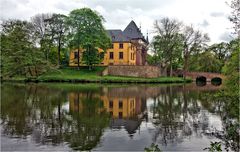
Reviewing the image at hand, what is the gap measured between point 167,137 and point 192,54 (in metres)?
51.3

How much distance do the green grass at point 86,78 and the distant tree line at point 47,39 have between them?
1.34 metres

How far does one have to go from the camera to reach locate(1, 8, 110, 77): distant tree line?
47.8 metres

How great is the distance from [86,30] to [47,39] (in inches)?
282

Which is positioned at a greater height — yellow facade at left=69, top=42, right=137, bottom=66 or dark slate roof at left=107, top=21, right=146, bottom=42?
dark slate roof at left=107, top=21, right=146, bottom=42

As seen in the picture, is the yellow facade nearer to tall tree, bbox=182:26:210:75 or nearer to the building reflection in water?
tall tree, bbox=182:26:210:75

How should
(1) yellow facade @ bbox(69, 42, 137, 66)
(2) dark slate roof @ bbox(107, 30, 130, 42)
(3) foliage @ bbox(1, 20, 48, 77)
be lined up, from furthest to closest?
(2) dark slate roof @ bbox(107, 30, 130, 42) < (1) yellow facade @ bbox(69, 42, 137, 66) < (3) foliage @ bbox(1, 20, 48, 77)

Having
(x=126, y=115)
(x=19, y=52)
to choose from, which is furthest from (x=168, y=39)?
(x=126, y=115)

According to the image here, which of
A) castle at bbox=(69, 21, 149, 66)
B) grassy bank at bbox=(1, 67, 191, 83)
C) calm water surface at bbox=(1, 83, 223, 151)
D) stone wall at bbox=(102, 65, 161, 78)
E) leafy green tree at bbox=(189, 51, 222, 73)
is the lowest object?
calm water surface at bbox=(1, 83, 223, 151)

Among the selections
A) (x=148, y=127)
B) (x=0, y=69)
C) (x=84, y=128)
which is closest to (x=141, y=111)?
(x=148, y=127)

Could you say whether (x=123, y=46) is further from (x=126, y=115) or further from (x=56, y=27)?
(x=126, y=115)

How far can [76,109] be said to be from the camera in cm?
1889

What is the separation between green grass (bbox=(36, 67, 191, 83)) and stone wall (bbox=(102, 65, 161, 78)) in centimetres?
169

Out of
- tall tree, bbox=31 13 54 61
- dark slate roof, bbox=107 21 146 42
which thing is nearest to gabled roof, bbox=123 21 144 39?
dark slate roof, bbox=107 21 146 42

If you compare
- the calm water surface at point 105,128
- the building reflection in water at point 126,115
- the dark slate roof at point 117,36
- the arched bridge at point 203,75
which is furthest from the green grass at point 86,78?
the calm water surface at point 105,128
